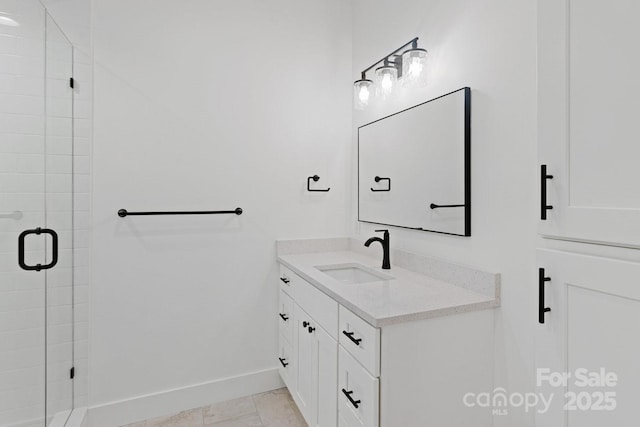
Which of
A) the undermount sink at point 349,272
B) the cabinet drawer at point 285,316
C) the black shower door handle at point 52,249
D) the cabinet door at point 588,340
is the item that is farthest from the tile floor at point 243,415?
the cabinet door at point 588,340

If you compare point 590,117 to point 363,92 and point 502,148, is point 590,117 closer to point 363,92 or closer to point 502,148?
point 502,148

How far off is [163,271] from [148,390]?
2.25 ft

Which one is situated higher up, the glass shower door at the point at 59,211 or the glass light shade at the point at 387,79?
the glass light shade at the point at 387,79

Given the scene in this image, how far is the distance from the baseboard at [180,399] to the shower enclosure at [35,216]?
0.22m

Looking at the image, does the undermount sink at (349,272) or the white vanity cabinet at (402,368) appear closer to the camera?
the white vanity cabinet at (402,368)

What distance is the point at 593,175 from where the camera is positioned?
0.88 m

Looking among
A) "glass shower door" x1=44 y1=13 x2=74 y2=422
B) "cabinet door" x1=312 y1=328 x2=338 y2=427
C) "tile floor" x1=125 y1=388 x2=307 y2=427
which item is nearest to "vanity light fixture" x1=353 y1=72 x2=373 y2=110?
"cabinet door" x1=312 y1=328 x2=338 y2=427

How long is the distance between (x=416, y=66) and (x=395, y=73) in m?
0.27

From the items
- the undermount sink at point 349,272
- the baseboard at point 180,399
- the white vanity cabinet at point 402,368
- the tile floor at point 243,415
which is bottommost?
the tile floor at point 243,415

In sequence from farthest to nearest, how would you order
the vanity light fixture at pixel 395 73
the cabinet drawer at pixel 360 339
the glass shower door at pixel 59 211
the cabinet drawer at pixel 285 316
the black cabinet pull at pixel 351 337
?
the cabinet drawer at pixel 285 316, the vanity light fixture at pixel 395 73, the glass shower door at pixel 59 211, the black cabinet pull at pixel 351 337, the cabinet drawer at pixel 360 339

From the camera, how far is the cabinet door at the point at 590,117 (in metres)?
0.81

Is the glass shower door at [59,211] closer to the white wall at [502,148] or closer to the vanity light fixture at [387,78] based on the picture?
the vanity light fixture at [387,78]

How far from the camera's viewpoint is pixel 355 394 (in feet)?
4.47

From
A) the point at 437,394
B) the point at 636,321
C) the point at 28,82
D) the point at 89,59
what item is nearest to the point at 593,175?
the point at 636,321
